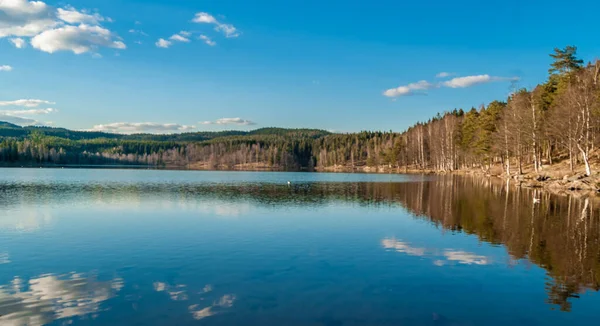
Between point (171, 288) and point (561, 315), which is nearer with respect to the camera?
point (561, 315)

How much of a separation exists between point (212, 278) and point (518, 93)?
81438mm

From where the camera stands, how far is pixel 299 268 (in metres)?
17.8

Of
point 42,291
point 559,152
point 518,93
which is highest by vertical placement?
point 518,93

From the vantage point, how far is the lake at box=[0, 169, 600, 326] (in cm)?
1258

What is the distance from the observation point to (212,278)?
1609 cm

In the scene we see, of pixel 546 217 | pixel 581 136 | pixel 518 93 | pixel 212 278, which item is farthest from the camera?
pixel 518 93

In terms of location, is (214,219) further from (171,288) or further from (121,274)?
(171,288)

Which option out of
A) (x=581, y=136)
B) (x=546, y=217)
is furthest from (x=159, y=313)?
(x=581, y=136)

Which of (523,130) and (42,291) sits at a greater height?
(523,130)

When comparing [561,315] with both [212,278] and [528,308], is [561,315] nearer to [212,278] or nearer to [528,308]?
[528,308]

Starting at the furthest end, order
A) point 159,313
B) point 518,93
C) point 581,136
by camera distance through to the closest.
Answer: point 518,93
point 581,136
point 159,313

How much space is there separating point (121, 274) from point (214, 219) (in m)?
15.2

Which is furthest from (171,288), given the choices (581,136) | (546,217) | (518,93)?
(518,93)

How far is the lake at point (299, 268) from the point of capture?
12.6 m
